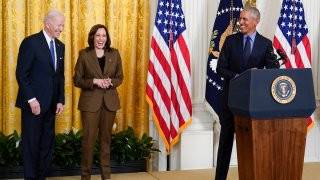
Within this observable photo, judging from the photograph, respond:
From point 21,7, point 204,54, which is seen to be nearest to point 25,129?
point 21,7

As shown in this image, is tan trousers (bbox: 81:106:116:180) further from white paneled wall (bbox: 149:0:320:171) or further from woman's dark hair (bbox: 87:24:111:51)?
white paneled wall (bbox: 149:0:320:171)

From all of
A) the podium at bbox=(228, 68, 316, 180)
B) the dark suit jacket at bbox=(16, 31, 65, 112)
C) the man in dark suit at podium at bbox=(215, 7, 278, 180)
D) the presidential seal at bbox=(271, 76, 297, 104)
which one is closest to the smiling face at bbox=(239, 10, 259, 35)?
the man in dark suit at podium at bbox=(215, 7, 278, 180)

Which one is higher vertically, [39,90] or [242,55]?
[242,55]

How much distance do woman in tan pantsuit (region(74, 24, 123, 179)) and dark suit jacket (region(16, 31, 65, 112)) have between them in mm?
411

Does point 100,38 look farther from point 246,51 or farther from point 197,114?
point 197,114

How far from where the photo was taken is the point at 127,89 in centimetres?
637

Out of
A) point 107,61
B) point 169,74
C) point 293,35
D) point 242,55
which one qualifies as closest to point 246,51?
point 242,55

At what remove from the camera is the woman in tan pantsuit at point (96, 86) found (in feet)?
16.9

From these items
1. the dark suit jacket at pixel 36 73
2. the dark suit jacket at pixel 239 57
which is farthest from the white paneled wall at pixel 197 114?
the dark suit jacket at pixel 36 73

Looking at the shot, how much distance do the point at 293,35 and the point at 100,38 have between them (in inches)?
105

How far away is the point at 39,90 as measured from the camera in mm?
4703

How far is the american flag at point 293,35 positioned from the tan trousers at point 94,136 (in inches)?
98.3

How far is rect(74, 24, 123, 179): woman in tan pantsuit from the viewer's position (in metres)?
5.14

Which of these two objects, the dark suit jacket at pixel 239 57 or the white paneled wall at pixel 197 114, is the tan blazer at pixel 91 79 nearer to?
the dark suit jacket at pixel 239 57
